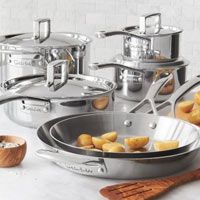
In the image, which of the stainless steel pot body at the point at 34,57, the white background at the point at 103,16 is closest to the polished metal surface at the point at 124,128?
the stainless steel pot body at the point at 34,57

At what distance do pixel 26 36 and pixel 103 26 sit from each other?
1879 mm

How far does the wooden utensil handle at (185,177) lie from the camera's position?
141 centimetres

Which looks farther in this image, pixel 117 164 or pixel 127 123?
pixel 127 123

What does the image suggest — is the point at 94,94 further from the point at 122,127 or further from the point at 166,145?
the point at 166,145

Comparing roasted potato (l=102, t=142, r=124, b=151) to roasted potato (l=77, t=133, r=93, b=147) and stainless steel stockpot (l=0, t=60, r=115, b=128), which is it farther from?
stainless steel stockpot (l=0, t=60, r=115, b=128)

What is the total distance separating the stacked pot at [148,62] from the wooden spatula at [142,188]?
0.72m

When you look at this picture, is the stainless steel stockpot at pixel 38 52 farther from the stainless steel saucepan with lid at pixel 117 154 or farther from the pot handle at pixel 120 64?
the stainless steel saucepan with lid at pixel 117 154

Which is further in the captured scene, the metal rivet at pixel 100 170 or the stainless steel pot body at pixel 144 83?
the stainless steel pot body at pixel 144 83

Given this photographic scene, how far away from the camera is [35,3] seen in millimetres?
4047

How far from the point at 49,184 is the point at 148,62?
85cm

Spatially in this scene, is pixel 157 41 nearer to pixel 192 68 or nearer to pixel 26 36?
pixel 26 36

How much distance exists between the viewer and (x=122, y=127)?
1.69 m

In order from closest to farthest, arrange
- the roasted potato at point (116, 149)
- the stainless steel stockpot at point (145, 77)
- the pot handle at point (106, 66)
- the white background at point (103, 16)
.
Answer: the roasted potato at point (116, 149) < the pot handle at point (106, 66) < the stainless steel stockpot at point (145, 77) < the white background at point (103, 16)

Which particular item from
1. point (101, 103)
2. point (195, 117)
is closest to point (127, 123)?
point (101, 103)
